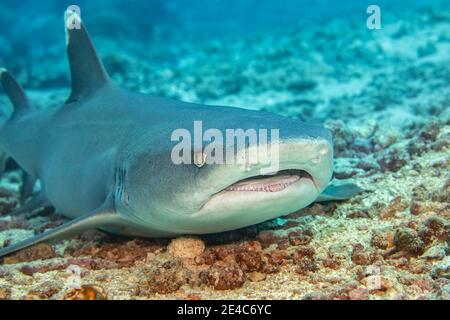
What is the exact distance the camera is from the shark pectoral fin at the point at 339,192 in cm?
359

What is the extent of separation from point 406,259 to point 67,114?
3.57 metres

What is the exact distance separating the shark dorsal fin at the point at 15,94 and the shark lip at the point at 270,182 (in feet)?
14.1

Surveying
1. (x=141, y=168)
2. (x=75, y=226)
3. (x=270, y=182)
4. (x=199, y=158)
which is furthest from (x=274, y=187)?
(x=75, y=226)

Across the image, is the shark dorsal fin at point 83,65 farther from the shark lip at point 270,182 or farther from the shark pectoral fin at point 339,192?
the shark lip at point 270,182

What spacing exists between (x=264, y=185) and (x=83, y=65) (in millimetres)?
3061

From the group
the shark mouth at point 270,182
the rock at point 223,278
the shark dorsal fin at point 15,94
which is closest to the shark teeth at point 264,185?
the shark mouth at point 270,182

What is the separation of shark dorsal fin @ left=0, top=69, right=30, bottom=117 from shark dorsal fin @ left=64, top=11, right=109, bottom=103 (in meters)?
1.38

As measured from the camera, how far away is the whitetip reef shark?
7.73 feet

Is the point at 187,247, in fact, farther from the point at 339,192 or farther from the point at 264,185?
the point at 339,192

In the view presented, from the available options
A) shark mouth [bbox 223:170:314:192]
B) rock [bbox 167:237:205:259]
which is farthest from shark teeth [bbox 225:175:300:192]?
rock [bbox 167:237:205:259]

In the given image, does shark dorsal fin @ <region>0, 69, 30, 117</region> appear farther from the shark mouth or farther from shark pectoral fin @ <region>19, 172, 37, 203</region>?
the shark mouth

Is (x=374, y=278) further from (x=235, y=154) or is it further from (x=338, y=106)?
(x=338, y=106)

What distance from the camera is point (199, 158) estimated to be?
92.0 inches

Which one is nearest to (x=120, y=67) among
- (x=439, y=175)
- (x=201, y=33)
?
(x=439, y=175)
